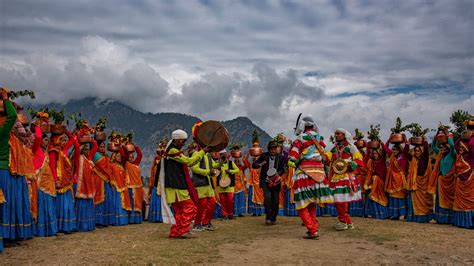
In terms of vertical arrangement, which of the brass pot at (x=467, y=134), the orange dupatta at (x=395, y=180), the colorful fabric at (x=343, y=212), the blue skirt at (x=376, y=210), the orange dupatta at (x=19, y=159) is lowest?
the blue skirt at (x=376, y=210)

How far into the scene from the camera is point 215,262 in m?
6.18

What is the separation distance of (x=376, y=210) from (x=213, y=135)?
628cm

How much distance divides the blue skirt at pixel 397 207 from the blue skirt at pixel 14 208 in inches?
369

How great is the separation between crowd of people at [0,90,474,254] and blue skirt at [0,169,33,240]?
18 millimetres

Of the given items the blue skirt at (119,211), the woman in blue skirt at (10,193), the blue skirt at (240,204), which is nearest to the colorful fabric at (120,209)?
the blue skirt at (119,211)

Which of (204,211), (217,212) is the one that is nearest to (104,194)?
(204,211)

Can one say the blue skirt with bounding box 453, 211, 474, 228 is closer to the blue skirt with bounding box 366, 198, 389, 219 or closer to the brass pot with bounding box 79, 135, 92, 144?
the blue skirt with bounding box 366, 198, 389, 219

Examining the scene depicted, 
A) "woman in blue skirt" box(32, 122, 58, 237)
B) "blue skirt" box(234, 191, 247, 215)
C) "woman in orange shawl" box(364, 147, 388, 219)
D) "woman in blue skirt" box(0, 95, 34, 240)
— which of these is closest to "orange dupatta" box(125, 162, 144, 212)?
"woman in blue skirt" box(32, 122, 58, 237)

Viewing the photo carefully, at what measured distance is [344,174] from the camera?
30.9ft

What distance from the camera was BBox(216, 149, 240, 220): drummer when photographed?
12.4m

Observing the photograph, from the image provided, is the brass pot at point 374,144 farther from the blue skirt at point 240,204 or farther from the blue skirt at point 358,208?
the blue skirt at point 240,204

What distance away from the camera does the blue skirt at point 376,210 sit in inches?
488

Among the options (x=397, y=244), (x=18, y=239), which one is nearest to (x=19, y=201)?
(x=18, y=239)

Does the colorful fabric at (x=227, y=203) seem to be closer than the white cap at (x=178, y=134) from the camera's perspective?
No
